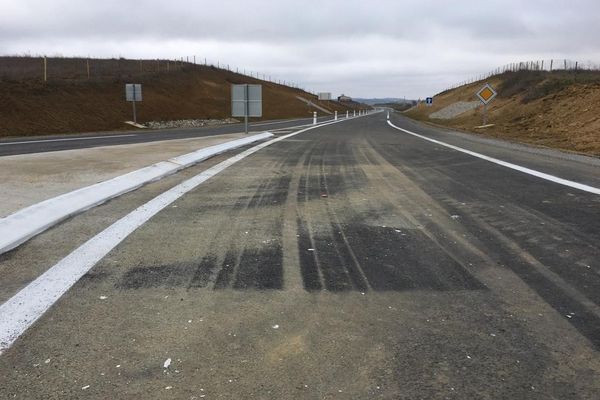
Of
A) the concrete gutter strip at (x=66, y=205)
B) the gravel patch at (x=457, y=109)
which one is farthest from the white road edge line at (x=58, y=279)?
the gravel patch at (x=457, y=109)

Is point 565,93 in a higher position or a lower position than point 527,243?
higher

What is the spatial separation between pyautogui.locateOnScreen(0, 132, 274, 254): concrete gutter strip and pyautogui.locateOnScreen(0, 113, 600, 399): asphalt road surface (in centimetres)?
17

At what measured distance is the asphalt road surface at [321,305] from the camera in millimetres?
2910

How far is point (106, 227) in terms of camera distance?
6105 mm

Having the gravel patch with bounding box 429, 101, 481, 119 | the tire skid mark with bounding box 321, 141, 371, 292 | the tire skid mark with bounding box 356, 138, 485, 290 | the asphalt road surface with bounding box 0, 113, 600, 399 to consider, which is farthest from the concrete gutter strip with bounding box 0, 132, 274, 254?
the gravel patch with bounding box 429, 101, 481, 119

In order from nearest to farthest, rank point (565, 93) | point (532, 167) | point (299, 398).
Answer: point (299, 398) → point (532, 167) → point (565, 93)

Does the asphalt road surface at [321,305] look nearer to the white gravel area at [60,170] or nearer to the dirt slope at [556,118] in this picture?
the white gravel area at [60,170]

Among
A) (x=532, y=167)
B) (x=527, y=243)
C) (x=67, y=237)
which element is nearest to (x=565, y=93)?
(x=532, y=167)

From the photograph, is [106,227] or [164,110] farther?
[164,110]

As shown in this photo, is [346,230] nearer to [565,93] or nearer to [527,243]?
[527,243]

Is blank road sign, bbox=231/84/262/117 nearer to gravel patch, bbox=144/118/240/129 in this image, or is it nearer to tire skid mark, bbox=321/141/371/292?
tire skid mark, bbox=321/141/371/292

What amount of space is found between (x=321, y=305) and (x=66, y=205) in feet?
14.7

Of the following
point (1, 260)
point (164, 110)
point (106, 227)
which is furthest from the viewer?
point (164, 110)

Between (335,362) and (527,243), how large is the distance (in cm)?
339
